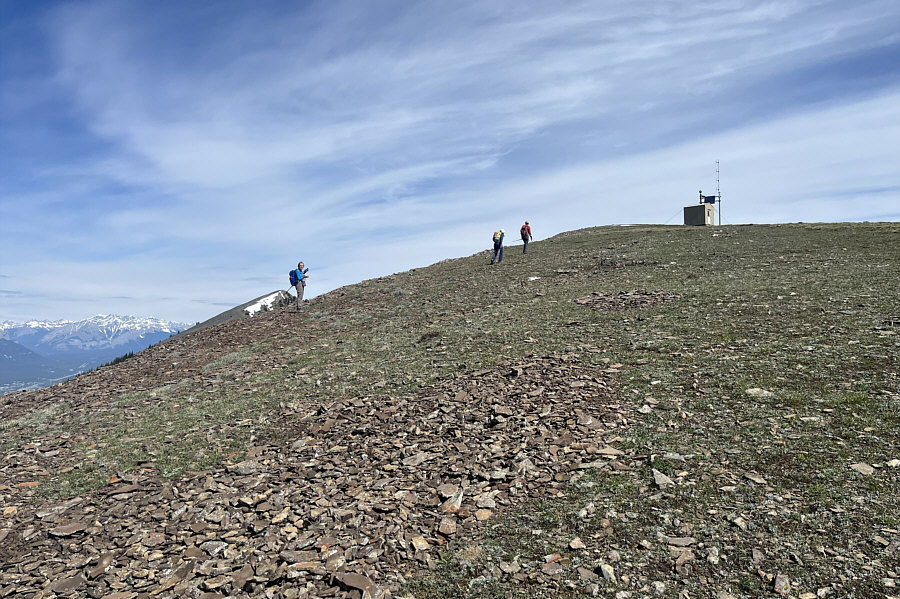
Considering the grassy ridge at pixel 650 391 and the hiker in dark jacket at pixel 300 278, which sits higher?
the hiker in dark jacket at pixel 300 278

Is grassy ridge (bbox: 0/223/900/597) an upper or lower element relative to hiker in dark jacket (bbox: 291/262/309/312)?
lower

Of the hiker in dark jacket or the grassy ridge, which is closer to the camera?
the grassy ridge

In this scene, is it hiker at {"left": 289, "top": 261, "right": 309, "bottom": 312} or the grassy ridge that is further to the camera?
hiker at {"left": 289, "top": 261, "right": 309, "bottom": 312}

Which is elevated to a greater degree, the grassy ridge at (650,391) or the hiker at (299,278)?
the hiker at (299,278)

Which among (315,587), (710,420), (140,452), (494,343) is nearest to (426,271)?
(494,343)

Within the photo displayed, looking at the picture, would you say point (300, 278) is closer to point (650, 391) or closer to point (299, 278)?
A: point (299, 278)

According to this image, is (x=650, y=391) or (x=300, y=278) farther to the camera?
(x=300, y=278)

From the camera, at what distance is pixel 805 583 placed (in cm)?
584

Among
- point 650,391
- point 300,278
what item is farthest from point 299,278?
point 650,391

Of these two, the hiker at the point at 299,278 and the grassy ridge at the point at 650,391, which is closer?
the grassy ridge at the point at 650,391

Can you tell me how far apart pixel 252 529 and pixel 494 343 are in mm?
11299

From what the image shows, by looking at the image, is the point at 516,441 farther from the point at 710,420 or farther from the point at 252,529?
the point at 252,529

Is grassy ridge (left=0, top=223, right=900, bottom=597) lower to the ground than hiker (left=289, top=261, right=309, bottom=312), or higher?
lower

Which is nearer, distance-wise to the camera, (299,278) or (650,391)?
(650,391)
